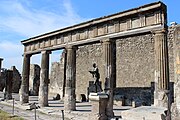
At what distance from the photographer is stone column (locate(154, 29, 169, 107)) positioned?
8.13 m

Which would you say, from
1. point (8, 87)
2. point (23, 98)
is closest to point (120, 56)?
point (23, 98)

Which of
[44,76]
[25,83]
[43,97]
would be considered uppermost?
[44,76]

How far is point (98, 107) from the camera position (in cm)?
805

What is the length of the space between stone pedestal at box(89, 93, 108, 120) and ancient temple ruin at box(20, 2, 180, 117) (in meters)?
0.35

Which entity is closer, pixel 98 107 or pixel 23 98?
pixel 98 107

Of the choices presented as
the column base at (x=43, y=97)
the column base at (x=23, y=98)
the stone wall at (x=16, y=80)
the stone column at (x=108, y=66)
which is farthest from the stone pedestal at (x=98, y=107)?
the stone wall at (x=16, y=80)

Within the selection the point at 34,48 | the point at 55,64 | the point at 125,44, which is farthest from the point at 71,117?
the point at 55,64

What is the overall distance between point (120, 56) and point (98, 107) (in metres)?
11.4

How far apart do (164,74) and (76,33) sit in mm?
5419

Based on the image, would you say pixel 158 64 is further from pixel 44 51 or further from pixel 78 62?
pixel 78 62

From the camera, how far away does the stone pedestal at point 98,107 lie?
26.3 ft

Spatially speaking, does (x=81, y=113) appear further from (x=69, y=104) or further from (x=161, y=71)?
(x=161, y=71)

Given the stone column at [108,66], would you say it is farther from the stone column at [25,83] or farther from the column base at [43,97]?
the stone column at [25,83]

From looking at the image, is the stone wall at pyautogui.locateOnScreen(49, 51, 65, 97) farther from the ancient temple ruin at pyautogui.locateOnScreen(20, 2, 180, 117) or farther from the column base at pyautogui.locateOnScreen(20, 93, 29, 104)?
the column base at pyautogui.locateOnScreen(20, 93, 29, 104)
